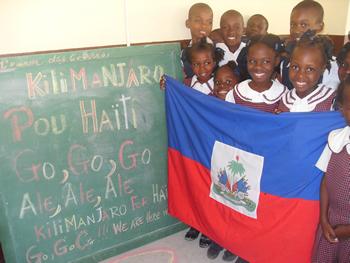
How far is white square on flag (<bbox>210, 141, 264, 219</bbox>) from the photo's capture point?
69.6 inches

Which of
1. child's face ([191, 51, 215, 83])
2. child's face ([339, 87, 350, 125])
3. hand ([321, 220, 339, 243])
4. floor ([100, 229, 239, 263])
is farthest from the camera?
floor ([100, 229, 239, 263])

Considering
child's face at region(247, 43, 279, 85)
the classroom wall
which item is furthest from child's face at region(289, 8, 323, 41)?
the classroom wall

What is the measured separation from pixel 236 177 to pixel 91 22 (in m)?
1.23

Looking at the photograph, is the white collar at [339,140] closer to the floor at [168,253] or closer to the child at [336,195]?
the child at [336,195]

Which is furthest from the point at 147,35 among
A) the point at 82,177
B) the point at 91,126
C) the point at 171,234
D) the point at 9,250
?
the point at 9,250

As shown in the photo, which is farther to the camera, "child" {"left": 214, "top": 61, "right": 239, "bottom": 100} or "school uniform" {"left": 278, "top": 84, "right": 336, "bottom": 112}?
"child" {"left": 214, "top": 61, "right": 239, "bottom": 100}

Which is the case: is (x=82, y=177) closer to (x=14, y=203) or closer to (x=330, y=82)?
(x=14, y=203)

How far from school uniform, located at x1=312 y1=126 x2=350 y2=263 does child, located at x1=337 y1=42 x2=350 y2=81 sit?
333mm

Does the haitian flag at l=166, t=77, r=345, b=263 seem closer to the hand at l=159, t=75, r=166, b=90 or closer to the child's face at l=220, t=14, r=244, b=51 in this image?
the hand at l=159, t=75, r=166, b=90

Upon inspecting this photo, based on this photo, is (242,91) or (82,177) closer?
(242,91)

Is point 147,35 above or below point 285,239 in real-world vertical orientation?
above

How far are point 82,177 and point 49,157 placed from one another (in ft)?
0.74

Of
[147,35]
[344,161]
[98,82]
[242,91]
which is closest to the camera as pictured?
[344,161]

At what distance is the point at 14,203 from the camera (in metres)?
1.85
